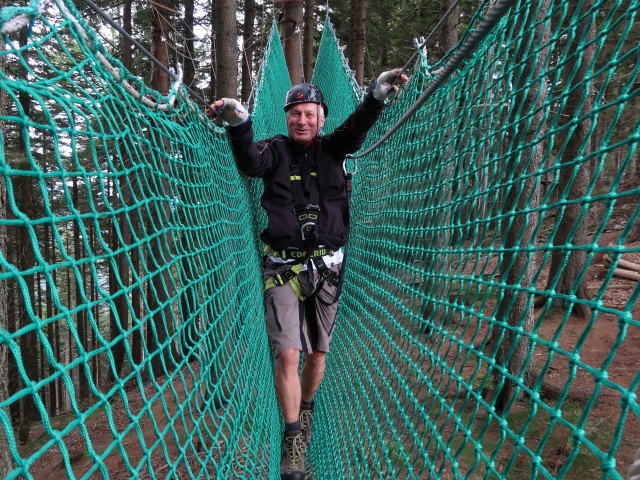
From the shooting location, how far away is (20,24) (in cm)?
72

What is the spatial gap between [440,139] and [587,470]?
5.87 feet

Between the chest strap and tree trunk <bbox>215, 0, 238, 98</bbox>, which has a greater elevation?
tree trunk <bbox>215, 0, 238, 98</bbox>

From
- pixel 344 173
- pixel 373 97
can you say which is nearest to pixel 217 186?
pixel 344 173

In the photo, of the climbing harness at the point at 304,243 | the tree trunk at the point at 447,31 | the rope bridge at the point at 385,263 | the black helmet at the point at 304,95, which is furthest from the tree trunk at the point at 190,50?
the climbing harness at the point at 304,243

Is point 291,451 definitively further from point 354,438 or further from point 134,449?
point 134,449

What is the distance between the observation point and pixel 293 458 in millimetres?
1819

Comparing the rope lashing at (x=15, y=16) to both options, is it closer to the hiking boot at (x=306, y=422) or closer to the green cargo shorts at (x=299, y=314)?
the green cargo shorts at (x=299, y=314)

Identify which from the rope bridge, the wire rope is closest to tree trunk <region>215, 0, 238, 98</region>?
the rope bridge

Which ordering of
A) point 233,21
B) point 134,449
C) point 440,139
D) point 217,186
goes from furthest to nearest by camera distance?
point 134,449 → point 233,21 → point 217,186 → point 440,139

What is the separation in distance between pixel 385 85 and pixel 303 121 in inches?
16.5

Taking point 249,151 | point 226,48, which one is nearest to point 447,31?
point 226,48

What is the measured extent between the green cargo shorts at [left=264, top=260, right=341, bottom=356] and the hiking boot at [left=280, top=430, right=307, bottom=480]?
1.21 ft

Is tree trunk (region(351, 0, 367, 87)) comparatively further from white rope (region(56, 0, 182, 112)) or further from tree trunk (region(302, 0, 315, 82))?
white rope (region(56, 0, 182, 112))

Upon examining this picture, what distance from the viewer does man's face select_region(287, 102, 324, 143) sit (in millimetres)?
2039
